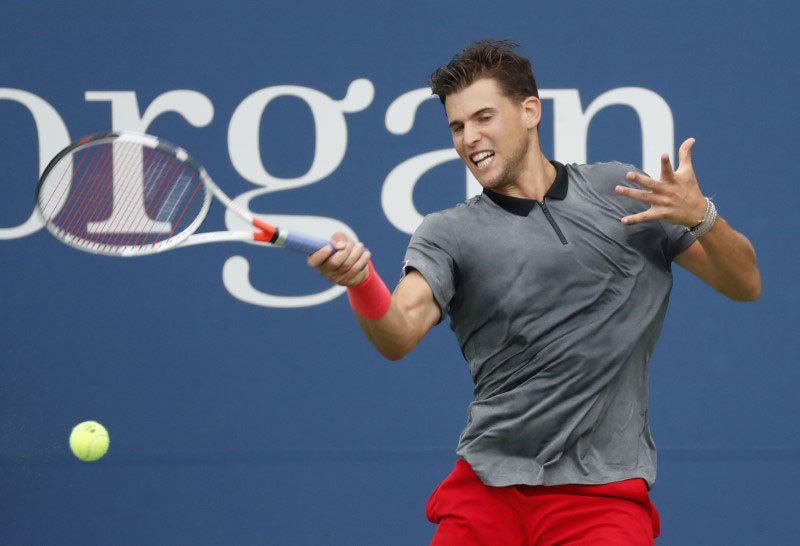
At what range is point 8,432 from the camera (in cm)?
364

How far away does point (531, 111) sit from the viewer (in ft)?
8.29

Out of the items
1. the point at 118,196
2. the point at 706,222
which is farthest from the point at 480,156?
the point at 118,196

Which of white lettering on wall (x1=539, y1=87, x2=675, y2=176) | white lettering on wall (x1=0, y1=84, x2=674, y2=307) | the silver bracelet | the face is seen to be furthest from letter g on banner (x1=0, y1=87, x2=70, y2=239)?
the silver bracelet

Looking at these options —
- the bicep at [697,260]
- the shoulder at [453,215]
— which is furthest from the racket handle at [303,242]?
the bicep at [697,260]

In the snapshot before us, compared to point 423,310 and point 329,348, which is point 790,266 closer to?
point 329,348

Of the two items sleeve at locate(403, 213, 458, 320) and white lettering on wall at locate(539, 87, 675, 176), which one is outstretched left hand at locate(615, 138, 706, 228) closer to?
sleeve at locate(403, 213, 458, 320)

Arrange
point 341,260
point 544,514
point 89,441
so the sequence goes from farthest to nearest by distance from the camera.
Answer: point 89,441 → point 544,514 → point 341,260

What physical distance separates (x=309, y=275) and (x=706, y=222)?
1.70 m

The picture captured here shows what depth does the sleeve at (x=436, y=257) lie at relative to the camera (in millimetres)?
2217

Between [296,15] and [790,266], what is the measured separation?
6.01ft

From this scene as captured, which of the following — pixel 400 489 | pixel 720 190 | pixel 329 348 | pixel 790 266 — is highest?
pixel 720 190

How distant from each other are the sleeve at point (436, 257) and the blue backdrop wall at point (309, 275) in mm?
1323

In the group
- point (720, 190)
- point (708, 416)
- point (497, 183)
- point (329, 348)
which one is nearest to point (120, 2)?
point (329, 348)

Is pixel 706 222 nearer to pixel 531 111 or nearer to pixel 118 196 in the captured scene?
pixel 531 111
